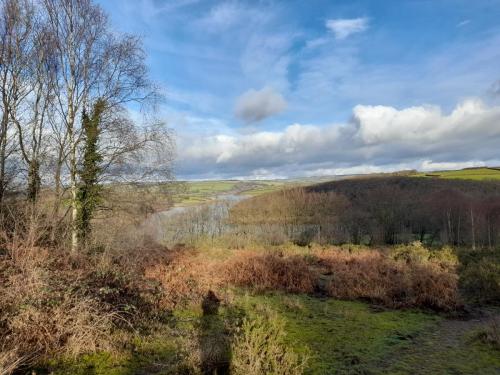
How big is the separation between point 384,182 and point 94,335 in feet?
233

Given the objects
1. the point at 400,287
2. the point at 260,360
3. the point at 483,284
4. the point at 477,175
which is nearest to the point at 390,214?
the point at 483,284

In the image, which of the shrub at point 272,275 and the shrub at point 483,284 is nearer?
the shrub at point 483,284

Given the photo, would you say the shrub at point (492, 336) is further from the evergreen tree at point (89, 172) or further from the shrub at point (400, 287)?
the evergreen tree at point (89, 172)

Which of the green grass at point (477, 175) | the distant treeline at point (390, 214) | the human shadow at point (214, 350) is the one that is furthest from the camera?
the green grass at point (477, 175)

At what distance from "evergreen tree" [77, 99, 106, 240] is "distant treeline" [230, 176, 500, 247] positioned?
908 inches

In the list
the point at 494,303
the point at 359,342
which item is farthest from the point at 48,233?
the point at 494,303

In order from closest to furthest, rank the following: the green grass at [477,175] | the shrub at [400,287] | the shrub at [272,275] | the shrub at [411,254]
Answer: the shrub at [400,287] → the shrub at [272,275] → the shrub at [411,254] → the green grass at [477,175]

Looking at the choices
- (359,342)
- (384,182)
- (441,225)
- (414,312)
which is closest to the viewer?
(359,342)

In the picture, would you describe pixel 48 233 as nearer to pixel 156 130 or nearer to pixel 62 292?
pixel 62 292

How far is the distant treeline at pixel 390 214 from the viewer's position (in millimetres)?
35594

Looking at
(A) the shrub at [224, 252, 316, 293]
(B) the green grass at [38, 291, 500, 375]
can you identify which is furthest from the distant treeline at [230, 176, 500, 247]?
(B) the green grass at [38, 291, 500, 375]

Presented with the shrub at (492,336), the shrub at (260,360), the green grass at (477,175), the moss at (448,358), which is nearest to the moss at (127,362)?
the shrub at (260,360)

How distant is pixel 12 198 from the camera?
12227mm

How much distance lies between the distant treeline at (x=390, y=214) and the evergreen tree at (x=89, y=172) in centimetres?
2306
